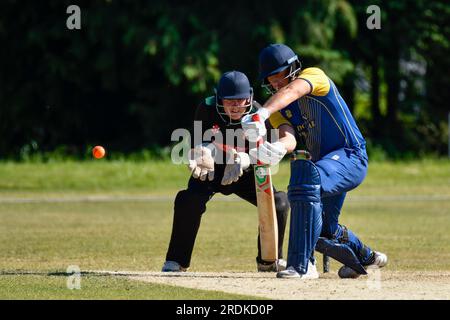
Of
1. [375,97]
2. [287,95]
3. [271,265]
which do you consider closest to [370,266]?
[271,265]

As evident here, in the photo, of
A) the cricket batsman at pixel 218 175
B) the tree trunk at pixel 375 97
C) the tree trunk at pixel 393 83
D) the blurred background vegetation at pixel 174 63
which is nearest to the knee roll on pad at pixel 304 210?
the cricket batsman at pixel 218 175

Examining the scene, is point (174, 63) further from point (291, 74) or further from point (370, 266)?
point (291, 74)

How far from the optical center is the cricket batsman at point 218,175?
913 cm

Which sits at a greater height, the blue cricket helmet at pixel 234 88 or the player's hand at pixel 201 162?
the blue cricket helmet at pixel 234 88

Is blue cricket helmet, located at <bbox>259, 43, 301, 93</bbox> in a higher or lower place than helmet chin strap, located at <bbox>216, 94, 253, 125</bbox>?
higher

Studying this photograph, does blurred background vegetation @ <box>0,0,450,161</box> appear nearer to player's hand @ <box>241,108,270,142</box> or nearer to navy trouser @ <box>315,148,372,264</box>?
navy trouser @ <box>315,148,372,264</box>

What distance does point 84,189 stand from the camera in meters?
22.1

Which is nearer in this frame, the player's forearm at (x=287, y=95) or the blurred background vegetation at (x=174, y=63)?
the player's forearm at (x=287, y=95)

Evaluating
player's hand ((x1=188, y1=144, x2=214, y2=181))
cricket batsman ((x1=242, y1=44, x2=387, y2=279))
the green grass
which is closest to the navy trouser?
cricket batsman ((x1=242, y1=44, x2=387, y2=279))

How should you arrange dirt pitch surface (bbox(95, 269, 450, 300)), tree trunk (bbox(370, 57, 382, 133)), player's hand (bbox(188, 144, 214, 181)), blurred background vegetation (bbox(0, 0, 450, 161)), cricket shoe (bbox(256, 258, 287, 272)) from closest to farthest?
dirt pitch surface (bbox(95, 269, 450, 300)) < player's hand (bbox(188, 144, 214, 181)) < cricket shoe (bbox(256, 258, 287, 272)) < blurred background vegetation (bbox(0, 0, 450, 161)) < tree trunk (bbox(370, 57, 382, 133))

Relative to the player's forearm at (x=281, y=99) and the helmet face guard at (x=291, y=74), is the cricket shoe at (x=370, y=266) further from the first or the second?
the player's forearm at (x=281, y=99)

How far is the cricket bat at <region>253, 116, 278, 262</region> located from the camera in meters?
9.24

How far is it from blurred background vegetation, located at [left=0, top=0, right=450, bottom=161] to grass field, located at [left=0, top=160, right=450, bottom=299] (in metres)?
2.13

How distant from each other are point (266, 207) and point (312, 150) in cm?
88
